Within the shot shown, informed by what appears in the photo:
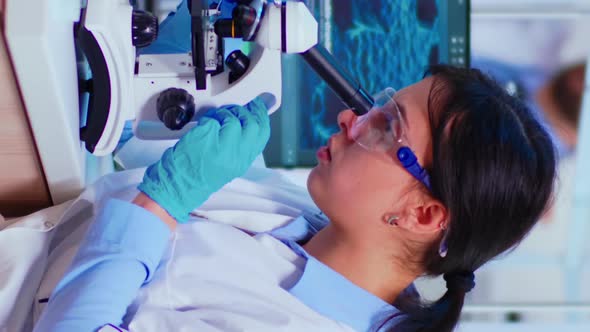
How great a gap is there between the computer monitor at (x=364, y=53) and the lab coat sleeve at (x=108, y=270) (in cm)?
96

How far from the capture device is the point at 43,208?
1.13 metres

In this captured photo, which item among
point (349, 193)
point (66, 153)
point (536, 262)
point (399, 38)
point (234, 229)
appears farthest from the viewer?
point (536, 262)

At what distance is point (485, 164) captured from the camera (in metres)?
1.00

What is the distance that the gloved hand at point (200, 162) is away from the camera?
101 centimetres

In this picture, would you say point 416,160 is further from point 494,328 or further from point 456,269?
point 494,328

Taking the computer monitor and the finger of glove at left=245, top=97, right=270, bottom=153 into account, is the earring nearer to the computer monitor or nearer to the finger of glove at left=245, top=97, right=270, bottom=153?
the finger of glove at left=245, top=97, right=270, bottom=153

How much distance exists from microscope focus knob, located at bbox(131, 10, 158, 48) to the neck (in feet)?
1.70

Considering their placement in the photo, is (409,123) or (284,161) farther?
(284,161)

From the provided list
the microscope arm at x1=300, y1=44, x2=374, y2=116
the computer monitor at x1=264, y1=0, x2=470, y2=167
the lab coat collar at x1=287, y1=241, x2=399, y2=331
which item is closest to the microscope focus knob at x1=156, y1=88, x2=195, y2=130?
the microscope arm at x1=300, y1=44, x2=374, y2=116

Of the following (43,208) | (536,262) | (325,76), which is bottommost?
(536,262)

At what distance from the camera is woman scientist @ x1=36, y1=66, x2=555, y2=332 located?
3.25 ft

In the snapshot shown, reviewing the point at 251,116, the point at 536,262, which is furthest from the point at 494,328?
the point at 251,116

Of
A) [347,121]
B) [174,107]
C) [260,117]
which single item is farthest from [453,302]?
[174,107]

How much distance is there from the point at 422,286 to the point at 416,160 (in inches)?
36.7
